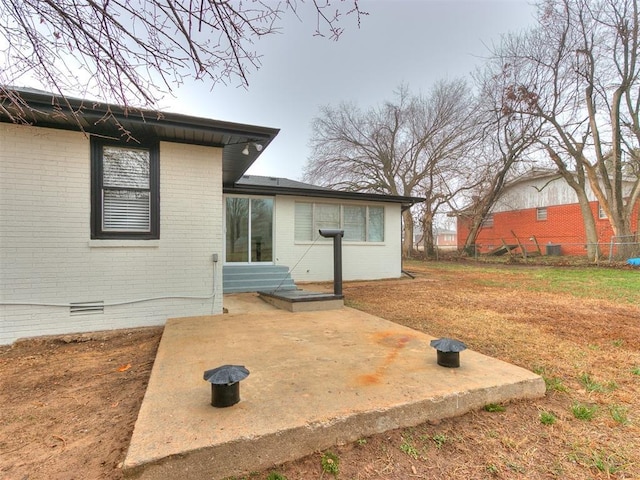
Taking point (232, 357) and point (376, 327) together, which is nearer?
point (232, 357)

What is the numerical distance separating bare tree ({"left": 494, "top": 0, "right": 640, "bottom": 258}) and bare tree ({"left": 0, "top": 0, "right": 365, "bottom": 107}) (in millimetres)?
15483

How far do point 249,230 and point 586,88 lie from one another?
15.2 m

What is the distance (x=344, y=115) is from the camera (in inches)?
832

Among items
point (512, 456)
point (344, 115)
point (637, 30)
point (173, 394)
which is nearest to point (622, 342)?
point (512, 456)

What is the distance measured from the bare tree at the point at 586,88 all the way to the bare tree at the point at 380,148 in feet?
19.0

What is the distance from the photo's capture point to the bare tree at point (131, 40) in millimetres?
2244

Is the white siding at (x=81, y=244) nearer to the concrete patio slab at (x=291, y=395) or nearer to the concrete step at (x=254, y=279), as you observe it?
the concrete patio slab at (x=291, y=395)

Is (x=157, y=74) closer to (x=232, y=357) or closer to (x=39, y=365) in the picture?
(x=232, y=357)

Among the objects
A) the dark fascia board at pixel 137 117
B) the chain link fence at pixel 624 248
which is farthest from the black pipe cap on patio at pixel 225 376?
the chain link fence at pixel 624 248

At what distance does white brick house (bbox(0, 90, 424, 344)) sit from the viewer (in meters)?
3.92

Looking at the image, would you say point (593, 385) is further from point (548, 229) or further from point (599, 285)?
point (548, 229)

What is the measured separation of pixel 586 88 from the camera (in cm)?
1318

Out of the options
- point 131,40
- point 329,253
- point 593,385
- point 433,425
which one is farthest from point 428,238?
point 131,40

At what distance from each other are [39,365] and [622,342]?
6.61 m
